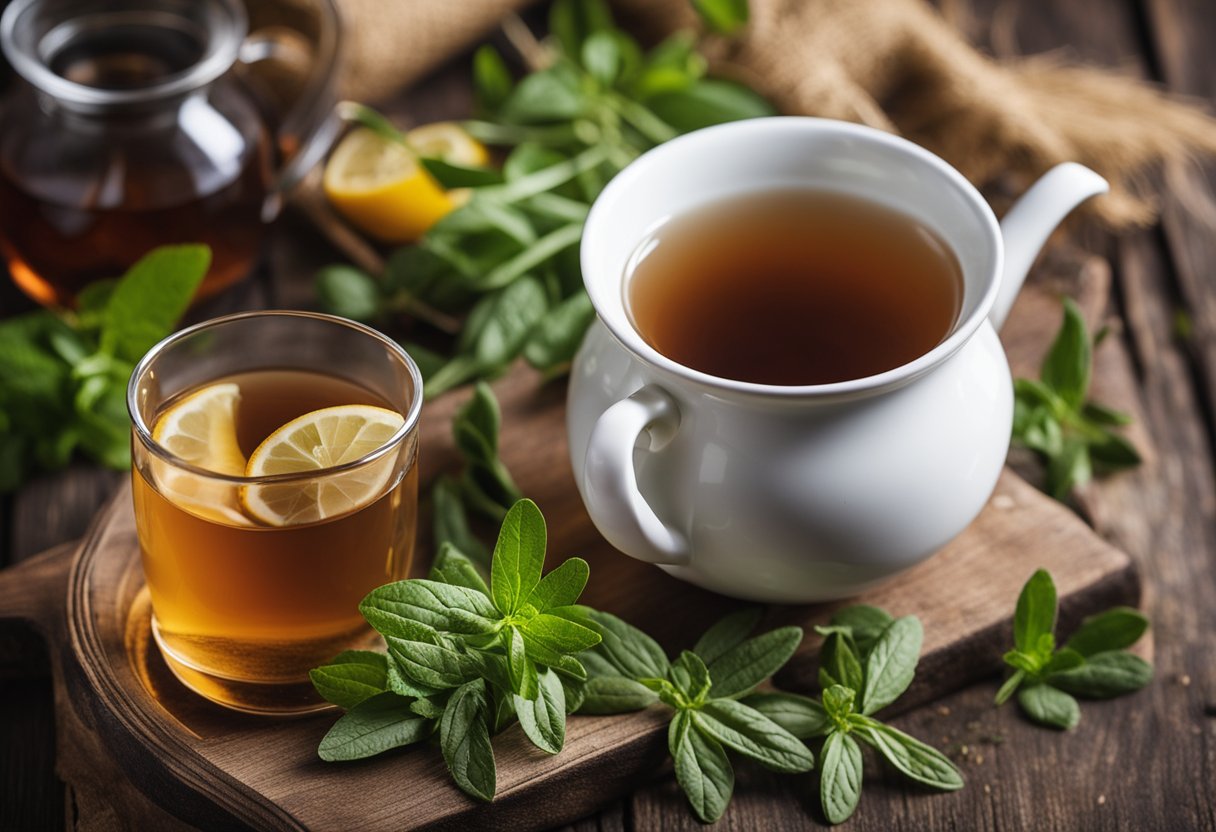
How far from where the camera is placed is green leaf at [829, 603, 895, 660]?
129 centimetres

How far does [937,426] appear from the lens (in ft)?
3.83

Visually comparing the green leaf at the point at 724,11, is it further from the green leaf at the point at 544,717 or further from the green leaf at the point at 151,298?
the green leaf at the point at 544,717

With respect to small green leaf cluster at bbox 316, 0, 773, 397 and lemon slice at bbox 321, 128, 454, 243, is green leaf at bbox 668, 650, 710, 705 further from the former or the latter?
lemon slice at bbox 321, 128, 454, 243

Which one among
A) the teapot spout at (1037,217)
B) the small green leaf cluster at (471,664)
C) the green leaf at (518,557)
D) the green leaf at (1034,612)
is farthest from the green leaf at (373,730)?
the teapot spout at (1037,217)

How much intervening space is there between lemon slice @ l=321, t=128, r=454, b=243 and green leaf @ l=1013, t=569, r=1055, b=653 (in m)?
0.93

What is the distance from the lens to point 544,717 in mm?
1141

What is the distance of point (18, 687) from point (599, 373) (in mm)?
724

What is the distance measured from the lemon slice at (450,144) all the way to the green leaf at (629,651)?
2.74 feet

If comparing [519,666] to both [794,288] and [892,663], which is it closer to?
[892,663]

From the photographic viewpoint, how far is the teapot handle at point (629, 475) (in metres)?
1.10

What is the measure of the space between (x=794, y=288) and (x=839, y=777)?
478mm

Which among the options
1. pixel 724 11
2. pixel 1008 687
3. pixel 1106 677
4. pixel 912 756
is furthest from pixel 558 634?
pixel 724 11

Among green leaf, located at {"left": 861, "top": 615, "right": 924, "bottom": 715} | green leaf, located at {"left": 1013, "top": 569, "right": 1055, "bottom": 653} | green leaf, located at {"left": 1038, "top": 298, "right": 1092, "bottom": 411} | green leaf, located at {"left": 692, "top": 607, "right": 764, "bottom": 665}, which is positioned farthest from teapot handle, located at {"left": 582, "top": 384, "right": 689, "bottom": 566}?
green leaf, located at {"left": 1038, "top": 298, "right": 1092, "bottom": 411}

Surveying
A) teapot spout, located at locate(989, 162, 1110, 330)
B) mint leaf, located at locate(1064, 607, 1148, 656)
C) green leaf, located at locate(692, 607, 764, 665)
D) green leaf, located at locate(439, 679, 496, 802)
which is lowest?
mint leaf, located at locate(1064, 607, 1148, 656)
